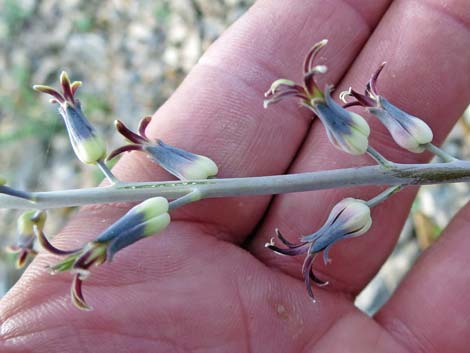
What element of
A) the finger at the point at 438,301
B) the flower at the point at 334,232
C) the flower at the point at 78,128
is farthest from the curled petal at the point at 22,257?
the finger at the point at 438,301

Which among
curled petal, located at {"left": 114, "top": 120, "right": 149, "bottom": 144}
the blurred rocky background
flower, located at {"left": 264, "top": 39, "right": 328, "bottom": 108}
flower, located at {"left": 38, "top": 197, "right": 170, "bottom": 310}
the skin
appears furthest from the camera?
the blurred rocky background

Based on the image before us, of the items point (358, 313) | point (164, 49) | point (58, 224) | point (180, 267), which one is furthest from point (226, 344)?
point (164, 49)

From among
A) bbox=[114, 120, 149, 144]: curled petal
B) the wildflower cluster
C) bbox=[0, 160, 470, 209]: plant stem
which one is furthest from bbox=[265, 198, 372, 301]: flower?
bbox=[114, 120, 149, 144]: curled petal

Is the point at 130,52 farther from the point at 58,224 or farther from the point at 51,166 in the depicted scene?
the point at 58,224

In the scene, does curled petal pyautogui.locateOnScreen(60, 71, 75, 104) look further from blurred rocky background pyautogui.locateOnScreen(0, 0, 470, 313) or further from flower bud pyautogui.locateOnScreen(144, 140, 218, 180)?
blurred rocky background pyautogui.locateOnScreen(0, 0, 470, 313)

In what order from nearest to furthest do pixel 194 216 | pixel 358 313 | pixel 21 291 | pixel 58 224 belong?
1. pixel 21 291
2. pixel 194 216
3. pixel 358 313
4. pixel 58 224

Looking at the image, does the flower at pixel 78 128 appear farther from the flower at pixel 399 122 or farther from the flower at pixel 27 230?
the flower at pixel 399 122
